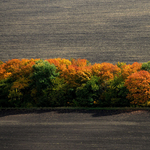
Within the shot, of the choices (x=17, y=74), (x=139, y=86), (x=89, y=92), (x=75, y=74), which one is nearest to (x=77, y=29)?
(x=75, y=74)

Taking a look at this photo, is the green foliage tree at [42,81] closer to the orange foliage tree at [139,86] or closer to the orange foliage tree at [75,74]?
the orange foliage tree at [75,74]

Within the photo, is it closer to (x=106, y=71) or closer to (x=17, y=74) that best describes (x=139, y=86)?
(x=106, y=71)

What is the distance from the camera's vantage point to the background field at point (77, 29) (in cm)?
2348

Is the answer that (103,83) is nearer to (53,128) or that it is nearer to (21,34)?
(53,128)

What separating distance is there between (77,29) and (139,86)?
48.8 feet

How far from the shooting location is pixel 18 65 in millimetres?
16453

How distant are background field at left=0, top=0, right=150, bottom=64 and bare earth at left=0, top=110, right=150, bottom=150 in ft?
34.3

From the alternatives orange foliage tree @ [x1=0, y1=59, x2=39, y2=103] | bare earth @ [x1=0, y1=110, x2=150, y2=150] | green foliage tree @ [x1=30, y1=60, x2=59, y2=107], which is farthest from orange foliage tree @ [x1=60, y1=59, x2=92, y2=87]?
orange foliage tree @ [x1=0, y1=59, x2=39, y2=103]

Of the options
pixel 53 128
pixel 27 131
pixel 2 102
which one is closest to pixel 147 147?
pixel 53 128

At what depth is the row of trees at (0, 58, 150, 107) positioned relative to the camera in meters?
14.3

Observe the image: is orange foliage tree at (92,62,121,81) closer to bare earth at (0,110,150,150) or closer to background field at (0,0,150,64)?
bare earth at (0,110,150,150)

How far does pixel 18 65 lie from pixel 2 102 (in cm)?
344

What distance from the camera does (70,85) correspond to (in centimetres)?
1512

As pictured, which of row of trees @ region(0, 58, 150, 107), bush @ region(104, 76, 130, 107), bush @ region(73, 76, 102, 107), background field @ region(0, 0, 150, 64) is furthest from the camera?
background field @ region(0, 0, 150, 64)
